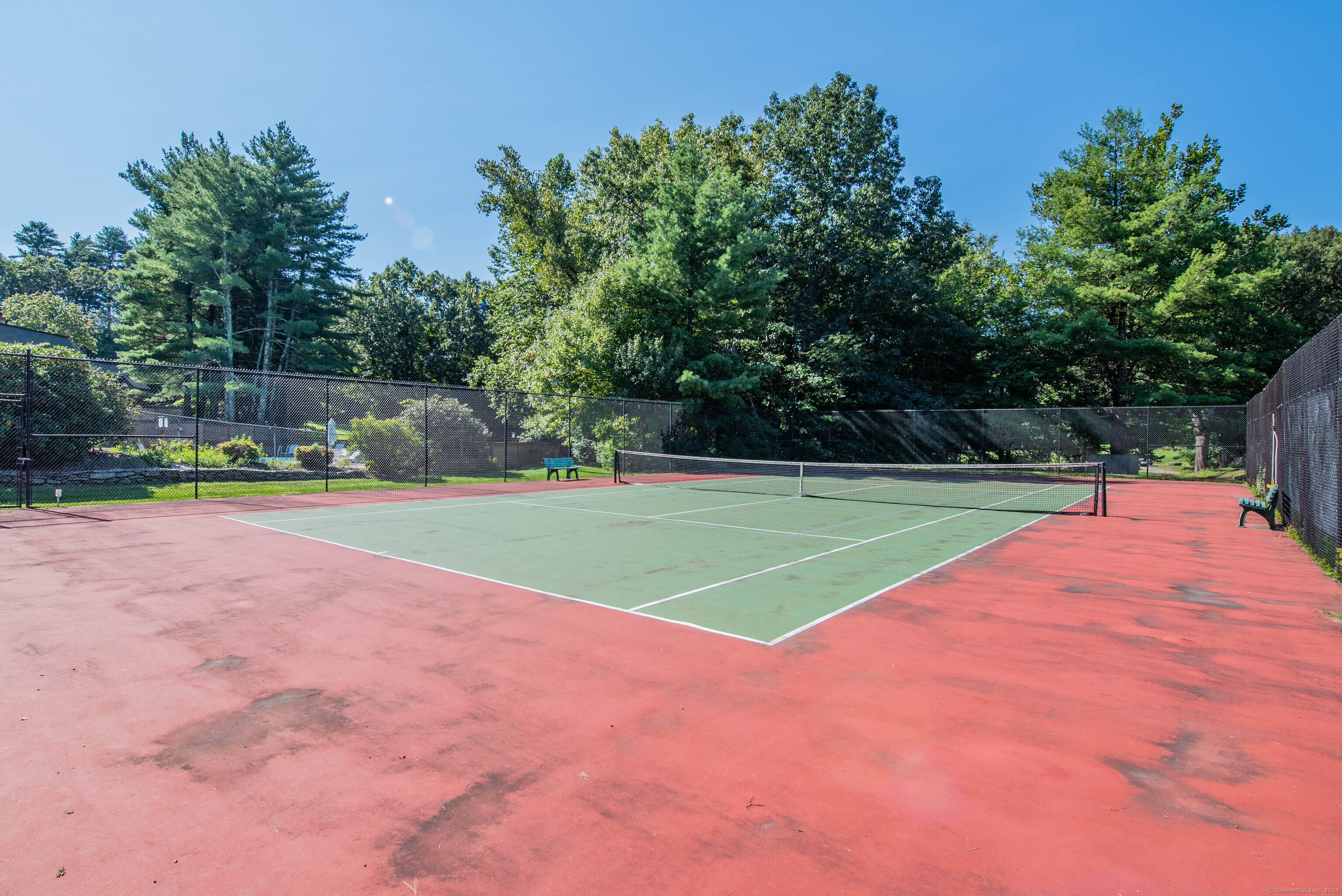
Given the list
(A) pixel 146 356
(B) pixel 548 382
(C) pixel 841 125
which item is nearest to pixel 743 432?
(B) pixel 548 382

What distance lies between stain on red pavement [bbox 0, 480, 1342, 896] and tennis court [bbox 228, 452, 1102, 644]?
0.67 meters

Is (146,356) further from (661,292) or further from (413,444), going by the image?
(661,292)

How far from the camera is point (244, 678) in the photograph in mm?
4086

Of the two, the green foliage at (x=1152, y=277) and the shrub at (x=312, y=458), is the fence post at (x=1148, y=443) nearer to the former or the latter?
the green foliage at (x=1152, y=277)

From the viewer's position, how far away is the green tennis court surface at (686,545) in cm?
605

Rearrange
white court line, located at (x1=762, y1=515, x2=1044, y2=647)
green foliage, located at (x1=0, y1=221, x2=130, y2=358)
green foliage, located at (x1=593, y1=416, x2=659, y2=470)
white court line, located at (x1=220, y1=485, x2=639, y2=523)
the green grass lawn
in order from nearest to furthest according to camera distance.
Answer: white court line, located at (x1=762, y1=515, x2=1044, y2=647), white court line, located at (x1=220, y1=485, x2=639, y2=523), the green grass lawn, green foliage, located at (x1=593, y1=416, x2=659, y2=470), green foliage, located at (x1=0, y1=221, x2=130, y2=358)

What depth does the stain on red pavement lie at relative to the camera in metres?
2.37

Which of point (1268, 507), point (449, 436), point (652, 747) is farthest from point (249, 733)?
point (449, 436)

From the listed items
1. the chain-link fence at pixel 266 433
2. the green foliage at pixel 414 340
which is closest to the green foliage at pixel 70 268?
the green foliage at pixel 414 340

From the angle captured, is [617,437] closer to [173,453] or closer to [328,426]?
[328,426]

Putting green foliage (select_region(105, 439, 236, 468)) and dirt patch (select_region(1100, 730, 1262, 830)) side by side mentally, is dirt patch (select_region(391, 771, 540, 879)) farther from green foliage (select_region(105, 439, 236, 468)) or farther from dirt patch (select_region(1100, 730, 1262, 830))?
green foliage (select_region(105, 439, 236, 468))

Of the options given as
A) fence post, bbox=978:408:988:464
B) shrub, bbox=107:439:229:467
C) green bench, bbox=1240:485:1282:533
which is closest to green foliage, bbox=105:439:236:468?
shrub, bbox=107:439:229:467

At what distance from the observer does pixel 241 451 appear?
20.1 metres

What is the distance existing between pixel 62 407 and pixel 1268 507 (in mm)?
25487
